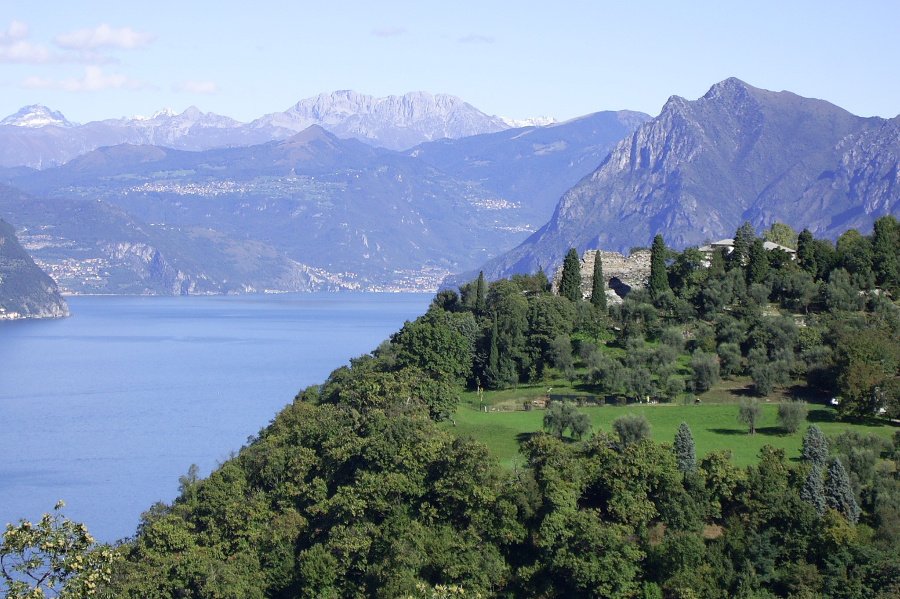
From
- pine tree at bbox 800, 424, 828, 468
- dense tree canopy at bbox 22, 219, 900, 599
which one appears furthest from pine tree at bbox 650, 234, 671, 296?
pine tree at bbox 800, 424, 828, 468

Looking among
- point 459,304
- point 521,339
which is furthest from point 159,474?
point 521,339

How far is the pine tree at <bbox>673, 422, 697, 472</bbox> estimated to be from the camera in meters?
48.1

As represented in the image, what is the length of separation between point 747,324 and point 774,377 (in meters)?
8.19

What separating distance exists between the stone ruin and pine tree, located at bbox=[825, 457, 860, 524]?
120 feet

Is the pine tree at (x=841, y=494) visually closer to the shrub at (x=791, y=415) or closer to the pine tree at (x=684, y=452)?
the pine tree at (x=684, y=452)

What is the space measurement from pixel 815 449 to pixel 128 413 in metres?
83.1

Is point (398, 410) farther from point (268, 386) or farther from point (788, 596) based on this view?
point (268, 386)

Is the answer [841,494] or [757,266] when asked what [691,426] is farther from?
[757,266]

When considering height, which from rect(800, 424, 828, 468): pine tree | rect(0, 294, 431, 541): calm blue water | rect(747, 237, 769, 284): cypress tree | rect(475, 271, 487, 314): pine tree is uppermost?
rect(747, 237, 769, 284): cypress tree

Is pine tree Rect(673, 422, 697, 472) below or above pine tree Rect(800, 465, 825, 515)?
above

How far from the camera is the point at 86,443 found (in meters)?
102

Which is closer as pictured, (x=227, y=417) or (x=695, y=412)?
(x=695, y=412)

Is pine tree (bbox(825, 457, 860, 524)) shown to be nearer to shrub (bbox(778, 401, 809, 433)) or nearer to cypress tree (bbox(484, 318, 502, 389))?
shrub (bbox(778, 401, 809, 433))

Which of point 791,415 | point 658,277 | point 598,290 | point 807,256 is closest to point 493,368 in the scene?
point 598,290
